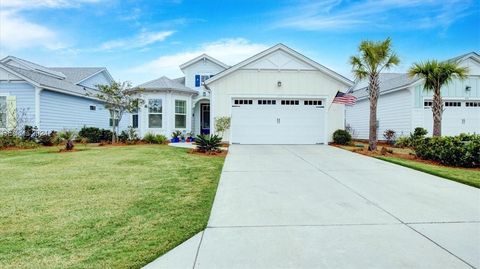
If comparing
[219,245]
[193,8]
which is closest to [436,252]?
[219,245]

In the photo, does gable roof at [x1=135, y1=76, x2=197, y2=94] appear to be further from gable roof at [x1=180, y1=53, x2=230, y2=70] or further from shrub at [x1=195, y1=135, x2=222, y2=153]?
shrub at [x1=195, y1=135, x2=222, y2=153]

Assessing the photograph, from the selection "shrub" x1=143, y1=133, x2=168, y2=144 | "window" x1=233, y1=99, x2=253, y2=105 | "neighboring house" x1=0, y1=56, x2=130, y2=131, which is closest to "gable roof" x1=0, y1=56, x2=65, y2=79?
"neighboring house" x1=0, y1=56, x2=130, y2=131

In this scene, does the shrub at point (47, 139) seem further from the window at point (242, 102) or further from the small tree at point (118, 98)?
the window at point (242, 102)

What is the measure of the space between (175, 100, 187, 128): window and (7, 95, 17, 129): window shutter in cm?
808

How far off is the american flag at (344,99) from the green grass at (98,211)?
9.09 m

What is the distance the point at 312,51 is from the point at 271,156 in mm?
10629

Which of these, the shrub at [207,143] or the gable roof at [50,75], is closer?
the shrub at [207,143]

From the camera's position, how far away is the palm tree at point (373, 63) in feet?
41.2

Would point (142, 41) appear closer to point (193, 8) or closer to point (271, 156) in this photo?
point (193, 8)

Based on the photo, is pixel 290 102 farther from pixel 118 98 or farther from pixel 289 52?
pixel 118 98

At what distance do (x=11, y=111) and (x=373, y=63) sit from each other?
17.7 m

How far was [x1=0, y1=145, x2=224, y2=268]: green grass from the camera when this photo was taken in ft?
10.6

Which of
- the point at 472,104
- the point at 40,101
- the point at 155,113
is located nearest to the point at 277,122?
the point at 155,113

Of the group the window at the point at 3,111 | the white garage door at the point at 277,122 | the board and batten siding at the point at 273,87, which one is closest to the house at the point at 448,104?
the board and batten siding at the point at 273,87
